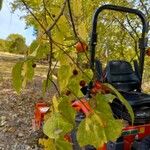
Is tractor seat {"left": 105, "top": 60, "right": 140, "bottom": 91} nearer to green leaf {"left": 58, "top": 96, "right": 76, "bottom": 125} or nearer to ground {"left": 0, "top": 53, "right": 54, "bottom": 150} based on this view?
ground {"left": 0, "top": 53, "right": 54, "bottom": 150}

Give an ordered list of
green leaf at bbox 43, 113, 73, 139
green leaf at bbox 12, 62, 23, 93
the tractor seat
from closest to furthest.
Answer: green leaf at bbox 43, 113, 73, 139, green leaf at bbox 12, 62, 23, 93, the tractor seat

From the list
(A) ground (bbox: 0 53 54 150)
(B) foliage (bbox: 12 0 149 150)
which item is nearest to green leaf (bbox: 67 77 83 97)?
(B) foliage (bbox: 12 0 149 150)

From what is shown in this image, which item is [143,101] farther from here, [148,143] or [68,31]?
[68,31]

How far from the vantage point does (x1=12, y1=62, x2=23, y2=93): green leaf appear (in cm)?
107

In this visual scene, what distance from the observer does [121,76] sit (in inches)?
203

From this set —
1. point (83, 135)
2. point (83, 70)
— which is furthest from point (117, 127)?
point (83, 70)

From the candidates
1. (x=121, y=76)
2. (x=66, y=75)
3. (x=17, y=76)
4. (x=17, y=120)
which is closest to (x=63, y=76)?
(x=66, y=75)

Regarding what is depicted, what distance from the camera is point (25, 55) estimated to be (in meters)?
1.12

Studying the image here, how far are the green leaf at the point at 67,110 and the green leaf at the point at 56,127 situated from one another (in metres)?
0.02

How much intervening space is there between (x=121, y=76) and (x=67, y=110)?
4210 millimetres

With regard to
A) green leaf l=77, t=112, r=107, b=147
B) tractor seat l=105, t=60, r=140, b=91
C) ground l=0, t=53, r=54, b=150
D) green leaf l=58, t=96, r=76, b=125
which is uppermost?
green leaf l=58, t=96, r=76, b=125

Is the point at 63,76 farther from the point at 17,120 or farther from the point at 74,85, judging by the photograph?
the point at 17,120

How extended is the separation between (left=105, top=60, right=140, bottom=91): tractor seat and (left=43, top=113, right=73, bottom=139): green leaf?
4.03m

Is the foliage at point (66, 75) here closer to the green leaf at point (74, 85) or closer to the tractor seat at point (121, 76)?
the green leaf at point (74, 85)
